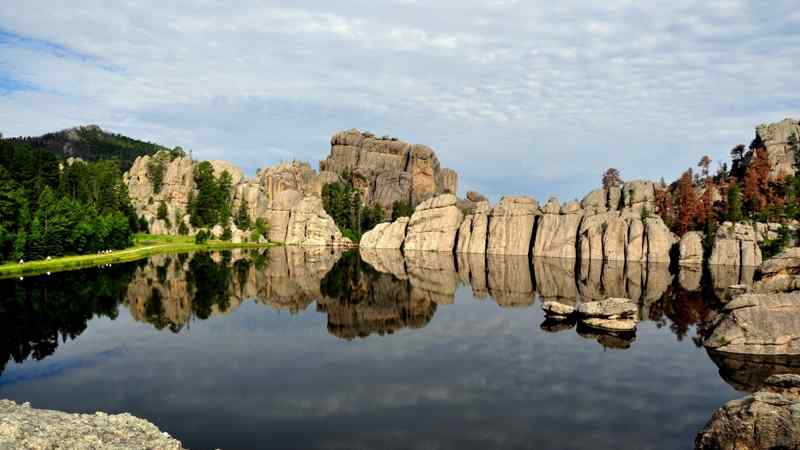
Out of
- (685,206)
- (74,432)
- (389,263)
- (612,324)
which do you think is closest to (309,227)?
(389,263)

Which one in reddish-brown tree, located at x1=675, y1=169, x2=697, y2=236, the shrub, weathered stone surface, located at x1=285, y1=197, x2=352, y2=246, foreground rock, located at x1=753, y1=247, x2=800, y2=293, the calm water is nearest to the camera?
the calm water

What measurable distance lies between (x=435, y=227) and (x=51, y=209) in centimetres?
10025

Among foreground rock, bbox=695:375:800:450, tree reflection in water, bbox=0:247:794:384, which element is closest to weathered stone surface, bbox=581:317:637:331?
tree reflection in water, bbox=0:247:794:384

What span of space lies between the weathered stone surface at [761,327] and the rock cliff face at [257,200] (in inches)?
5653

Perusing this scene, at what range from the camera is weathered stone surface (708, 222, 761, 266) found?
358ft

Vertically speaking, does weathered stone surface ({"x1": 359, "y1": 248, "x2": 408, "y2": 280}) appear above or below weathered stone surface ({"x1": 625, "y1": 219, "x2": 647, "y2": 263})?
below

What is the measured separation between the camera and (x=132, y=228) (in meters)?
153

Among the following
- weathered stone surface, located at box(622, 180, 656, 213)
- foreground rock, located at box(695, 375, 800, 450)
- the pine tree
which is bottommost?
foreground rock, located at box(695, 375, 800, 450)

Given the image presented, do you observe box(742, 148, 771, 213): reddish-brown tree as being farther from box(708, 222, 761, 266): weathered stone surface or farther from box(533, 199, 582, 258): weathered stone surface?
box(533, 199, 582, 258): weathered stone surface

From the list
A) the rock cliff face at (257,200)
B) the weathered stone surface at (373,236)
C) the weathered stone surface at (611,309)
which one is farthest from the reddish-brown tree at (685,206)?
the rock cliff face at (257,200)

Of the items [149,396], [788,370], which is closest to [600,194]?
[788,370]

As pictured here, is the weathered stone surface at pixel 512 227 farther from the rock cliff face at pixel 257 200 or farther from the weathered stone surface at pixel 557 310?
the weathered stone surface at pixel 557 310

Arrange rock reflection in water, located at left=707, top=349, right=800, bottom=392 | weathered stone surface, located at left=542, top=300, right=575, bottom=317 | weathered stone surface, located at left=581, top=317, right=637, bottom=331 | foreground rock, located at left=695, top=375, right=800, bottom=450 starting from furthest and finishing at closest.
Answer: weathered stone surface, located at left=542, top=300, right=575, bottom=317
weathered stone surface, located at left=581, top=317, right=637, bottom=331
rock reflection in water, located at left=707, top=349, right=800, bottom=392
foreground rock, located at left=695, top=375, right=800, bottom=450

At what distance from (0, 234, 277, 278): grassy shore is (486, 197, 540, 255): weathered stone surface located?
73280 mm
